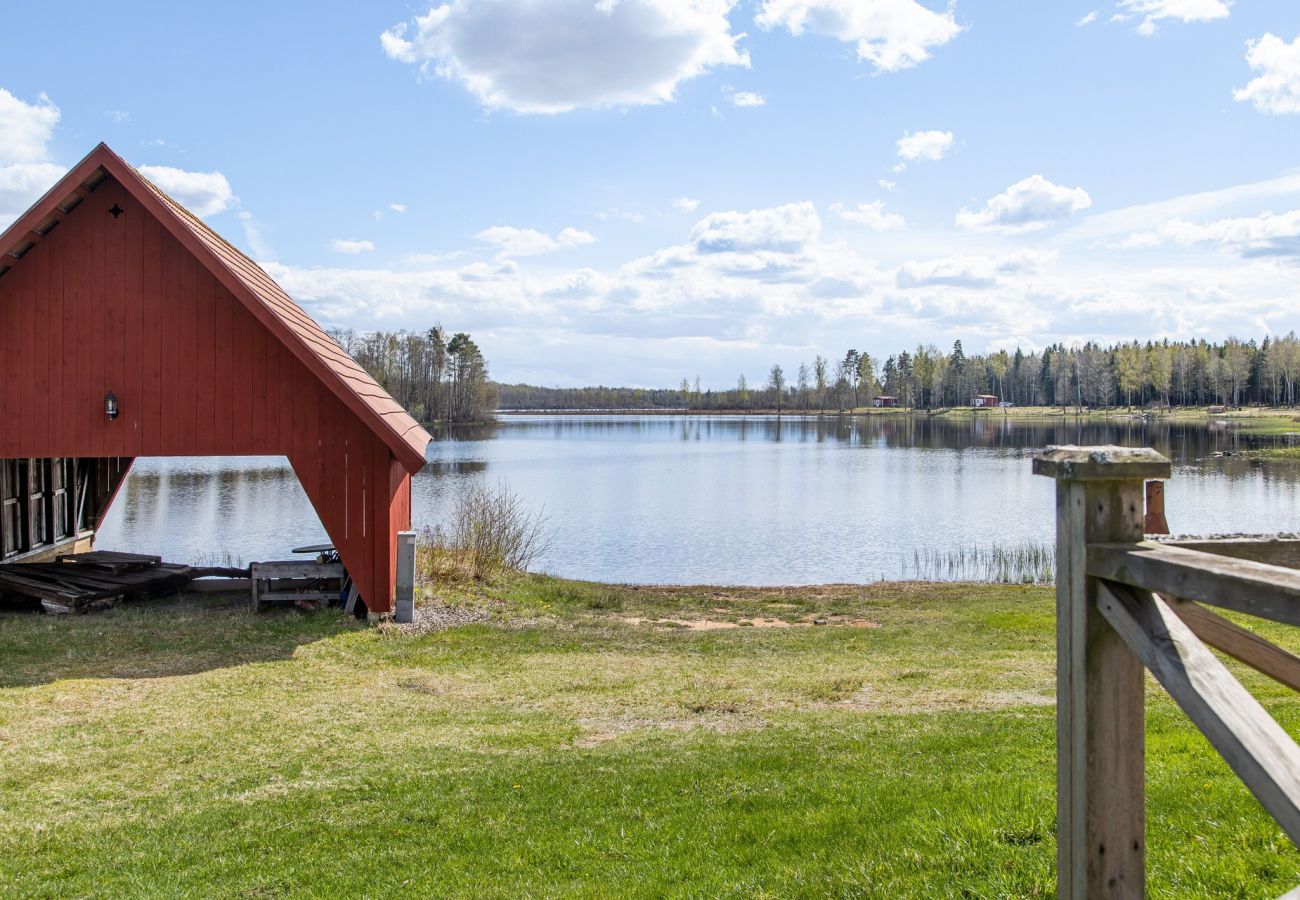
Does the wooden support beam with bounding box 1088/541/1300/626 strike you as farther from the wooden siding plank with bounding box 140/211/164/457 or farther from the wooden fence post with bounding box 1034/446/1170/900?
the wooden siding plank with bounding box 140/211/164/457

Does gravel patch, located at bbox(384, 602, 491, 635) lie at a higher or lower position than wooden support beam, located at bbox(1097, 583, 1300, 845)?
lower

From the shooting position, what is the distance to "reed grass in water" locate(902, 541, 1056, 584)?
2411 centimetres

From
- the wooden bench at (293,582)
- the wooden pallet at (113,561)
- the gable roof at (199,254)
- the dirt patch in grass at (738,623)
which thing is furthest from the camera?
the dirt patch in grass at (738,623)

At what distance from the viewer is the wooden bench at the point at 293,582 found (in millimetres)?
13680

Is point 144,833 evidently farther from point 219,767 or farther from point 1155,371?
point 1155,371

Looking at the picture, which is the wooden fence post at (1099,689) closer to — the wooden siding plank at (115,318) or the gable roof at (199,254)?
the gable roof at (199,254)

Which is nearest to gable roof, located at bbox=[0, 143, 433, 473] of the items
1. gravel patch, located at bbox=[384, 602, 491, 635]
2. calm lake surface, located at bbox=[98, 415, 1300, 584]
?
gravel patch, located at bbox=[384, 602, 491, 635]

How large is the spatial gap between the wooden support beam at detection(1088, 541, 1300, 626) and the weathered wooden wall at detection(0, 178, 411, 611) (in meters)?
11.7

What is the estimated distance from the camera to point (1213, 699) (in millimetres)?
2121

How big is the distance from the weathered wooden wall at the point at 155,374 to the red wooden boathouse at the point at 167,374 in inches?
0.6

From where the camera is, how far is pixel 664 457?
63000 millimetres

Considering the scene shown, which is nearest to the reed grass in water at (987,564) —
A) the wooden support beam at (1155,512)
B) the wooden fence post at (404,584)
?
the wooden fence post at (404,584)

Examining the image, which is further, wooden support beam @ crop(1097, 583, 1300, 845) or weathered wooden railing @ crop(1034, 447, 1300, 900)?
weathered wooden railing @ crop(1034, 447, 1300, 900)

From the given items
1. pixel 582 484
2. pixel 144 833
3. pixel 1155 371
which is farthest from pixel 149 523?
pixel 1155 371
